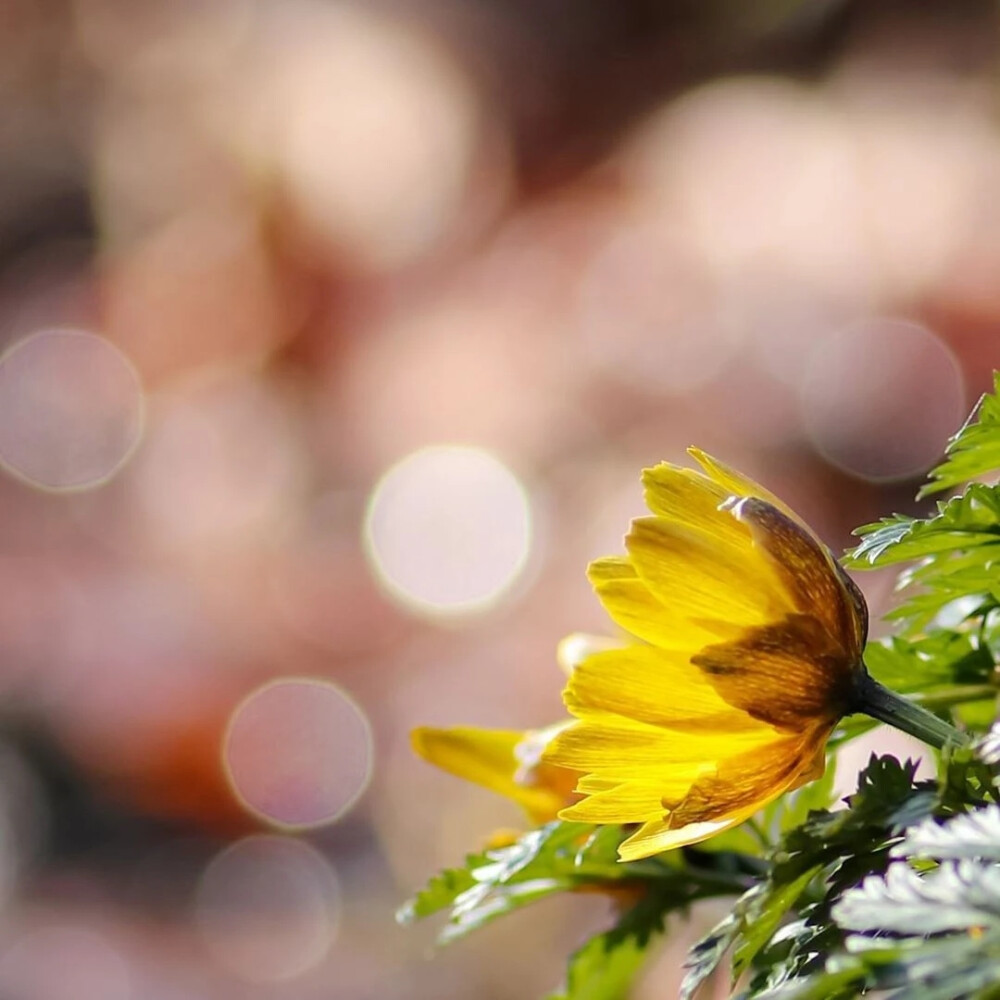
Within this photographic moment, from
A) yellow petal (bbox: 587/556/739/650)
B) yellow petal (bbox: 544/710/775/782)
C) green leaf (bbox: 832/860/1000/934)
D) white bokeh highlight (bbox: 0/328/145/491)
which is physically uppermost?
white bokeh highlight (bbox: 0/328/145/491)

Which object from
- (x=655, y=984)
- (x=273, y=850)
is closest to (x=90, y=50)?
(x=273, y=850)

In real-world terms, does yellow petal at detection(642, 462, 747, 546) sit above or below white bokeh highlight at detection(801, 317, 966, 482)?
below

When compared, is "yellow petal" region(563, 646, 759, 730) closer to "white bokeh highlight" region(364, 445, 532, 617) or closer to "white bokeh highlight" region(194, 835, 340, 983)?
"white bokeh highlight" region(194, 835, 340, 983)

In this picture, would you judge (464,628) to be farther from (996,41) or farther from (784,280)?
(996,41)

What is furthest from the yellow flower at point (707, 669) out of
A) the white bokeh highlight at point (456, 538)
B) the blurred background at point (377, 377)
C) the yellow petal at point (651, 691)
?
the white bokeh highlight at point (456, 538)

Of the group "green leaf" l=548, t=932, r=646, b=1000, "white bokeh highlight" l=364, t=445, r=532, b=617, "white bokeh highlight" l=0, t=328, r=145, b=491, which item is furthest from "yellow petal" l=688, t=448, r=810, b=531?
"white bokeh highlight" l=0, t=328, r=145, b=491

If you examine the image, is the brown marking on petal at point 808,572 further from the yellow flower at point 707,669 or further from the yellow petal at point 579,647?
the yellow petal at point 579,647

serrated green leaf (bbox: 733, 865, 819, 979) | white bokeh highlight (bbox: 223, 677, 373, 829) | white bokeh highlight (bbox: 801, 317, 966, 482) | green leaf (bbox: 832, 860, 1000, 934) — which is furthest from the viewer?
white bokeh highlight (bbox: 223, 677, 373, 829)
